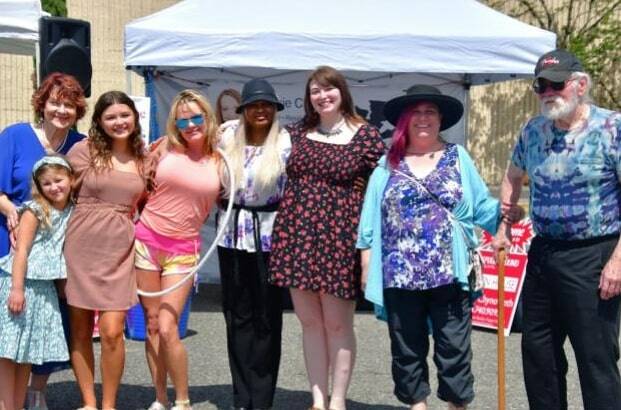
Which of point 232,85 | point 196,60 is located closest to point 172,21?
point 196,60

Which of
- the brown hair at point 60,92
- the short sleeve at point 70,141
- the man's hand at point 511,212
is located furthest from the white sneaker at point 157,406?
the man's hand at point 511,212

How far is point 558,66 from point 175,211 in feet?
6.81

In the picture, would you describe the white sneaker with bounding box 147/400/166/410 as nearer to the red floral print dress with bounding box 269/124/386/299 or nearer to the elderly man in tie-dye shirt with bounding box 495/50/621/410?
the red floral print dress with bounding box 269/124/386/299

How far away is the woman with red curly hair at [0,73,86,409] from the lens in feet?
A: 17.3

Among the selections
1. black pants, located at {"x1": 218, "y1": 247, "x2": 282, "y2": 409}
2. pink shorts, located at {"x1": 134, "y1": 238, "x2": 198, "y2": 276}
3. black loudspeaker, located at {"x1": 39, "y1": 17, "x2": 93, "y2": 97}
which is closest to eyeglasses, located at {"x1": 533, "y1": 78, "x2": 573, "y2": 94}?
black pants, located at {"x1": 218, "y1": 247, "x2": 282, "y2": 409}

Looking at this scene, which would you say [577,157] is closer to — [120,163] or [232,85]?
[120,163]

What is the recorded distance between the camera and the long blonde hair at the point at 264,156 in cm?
541

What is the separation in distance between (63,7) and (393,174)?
1419cm

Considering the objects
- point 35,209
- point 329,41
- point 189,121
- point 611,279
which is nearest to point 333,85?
point 189,121

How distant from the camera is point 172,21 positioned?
339 inches

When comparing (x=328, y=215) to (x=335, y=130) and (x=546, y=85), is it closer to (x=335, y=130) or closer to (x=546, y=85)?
(x=335, y=130)

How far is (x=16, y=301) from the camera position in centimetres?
504

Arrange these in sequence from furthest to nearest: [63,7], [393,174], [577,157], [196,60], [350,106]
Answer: [63,7]
[196,60]
[350,106]
[393,174]
[577,157]

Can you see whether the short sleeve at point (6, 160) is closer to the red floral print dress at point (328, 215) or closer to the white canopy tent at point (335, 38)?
the red floral print dress at point (328, 215)
